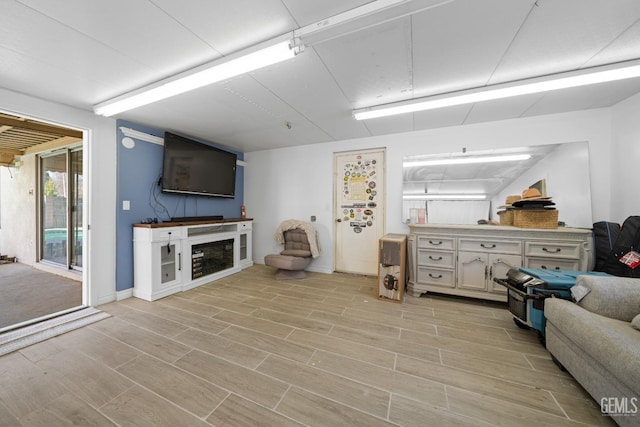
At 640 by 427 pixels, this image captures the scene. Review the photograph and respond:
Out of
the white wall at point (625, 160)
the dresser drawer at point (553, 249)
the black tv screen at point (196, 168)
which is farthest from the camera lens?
the black tv screen at point (196, 168)

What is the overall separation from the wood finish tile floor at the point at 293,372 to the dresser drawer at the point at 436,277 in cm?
40

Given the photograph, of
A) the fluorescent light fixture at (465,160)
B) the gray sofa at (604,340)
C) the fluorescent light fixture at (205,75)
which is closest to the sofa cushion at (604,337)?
the gray sofa at (604,340)

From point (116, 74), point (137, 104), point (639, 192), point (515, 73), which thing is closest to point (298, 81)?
point (116, 74)

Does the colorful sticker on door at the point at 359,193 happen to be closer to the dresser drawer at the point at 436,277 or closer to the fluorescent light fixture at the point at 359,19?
the dresser drawer at the point at 436,277

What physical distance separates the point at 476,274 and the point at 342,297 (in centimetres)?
172

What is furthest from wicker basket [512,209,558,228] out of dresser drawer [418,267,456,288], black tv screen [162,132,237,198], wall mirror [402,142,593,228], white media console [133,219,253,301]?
black tv screen [162,132,237,198]

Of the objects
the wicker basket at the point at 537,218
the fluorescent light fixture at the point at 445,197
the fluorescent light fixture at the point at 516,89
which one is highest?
the fluorescent light fixture at the point at 516,89

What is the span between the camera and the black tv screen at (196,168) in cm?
321

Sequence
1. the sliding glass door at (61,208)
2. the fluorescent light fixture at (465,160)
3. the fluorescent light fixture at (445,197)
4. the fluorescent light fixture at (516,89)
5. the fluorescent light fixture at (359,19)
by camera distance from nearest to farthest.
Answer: the fluorescent light fixture at (359,19) < the fluorescent light fixture at (516,89) < the fluorescent light fixture at (465,160) < the fluorescent light fixture at (445,197) < the sliding glass door at (61,208)

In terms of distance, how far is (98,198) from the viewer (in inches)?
106

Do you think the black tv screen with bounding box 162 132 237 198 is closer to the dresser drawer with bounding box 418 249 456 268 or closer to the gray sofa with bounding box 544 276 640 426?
the dresser drawer with bounding box 418 249 456 268

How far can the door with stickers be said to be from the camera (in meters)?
3.78

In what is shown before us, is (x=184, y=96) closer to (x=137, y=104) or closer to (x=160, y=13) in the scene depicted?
(x=137, y=104)

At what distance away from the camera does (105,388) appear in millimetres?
1445
